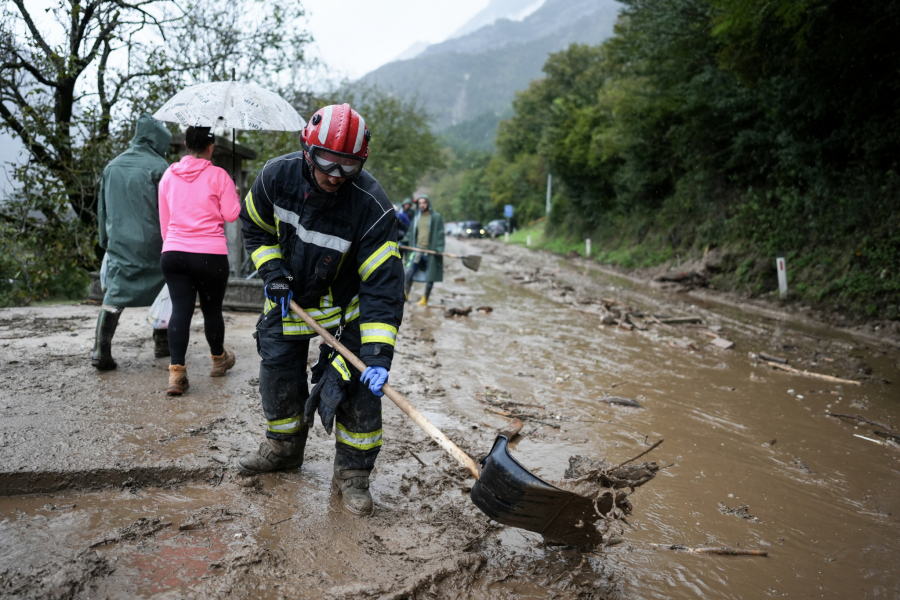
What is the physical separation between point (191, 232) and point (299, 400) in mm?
1696

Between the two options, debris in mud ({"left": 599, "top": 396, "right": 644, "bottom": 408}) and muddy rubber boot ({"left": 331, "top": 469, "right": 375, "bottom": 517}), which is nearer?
muddy rubber boot ({"left": 331, "top": 469, "right": 375, "bottom": 517})

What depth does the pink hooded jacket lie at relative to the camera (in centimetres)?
408

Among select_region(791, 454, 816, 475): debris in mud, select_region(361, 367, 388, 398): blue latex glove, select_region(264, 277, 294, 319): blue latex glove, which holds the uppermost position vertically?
select_region(264, 277, 294, 319): blue latex glove

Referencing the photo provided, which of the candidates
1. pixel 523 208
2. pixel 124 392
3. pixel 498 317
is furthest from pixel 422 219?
pixel 523 208

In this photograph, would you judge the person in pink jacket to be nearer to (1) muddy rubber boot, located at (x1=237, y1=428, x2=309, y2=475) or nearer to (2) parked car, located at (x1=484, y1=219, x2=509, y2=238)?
(1) muddy rubber boot, located at (x1=237, y1=428, x2=309, y2=475)

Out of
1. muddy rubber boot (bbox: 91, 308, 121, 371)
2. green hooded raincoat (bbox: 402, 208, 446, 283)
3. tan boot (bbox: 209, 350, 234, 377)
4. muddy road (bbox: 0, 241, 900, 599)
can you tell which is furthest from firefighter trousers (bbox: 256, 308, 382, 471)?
green hooded raincoat (bbox: 402, 208, 446, 283)

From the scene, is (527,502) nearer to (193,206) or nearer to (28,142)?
(193,206)

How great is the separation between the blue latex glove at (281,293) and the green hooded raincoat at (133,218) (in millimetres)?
2171

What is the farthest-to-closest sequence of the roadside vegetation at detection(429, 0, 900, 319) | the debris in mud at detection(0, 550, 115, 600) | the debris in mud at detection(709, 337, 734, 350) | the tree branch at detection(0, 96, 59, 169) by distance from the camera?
the roadside vegetation at detection(429, 0, 900, 319) → the tree branch at detection(0, 96, 59, 169) → the debris in mud at detection(709, 337, 734, 350) → the debris in mud at detection(0, 550, 115, 600)

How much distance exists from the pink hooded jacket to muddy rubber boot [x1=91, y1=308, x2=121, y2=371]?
0.90 meters

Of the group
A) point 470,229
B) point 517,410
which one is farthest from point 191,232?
point 470,229

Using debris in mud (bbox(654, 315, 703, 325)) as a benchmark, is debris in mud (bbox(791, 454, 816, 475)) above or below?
above

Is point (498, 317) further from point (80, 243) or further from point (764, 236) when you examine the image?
point (764, 236)

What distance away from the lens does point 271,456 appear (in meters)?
3.19
